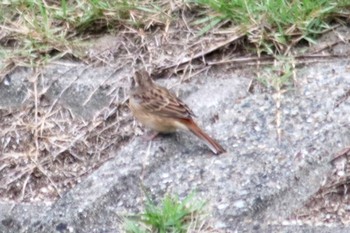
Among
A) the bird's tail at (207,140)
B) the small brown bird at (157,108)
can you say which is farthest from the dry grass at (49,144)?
the bird's tail at (207,140)

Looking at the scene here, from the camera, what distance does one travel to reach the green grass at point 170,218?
4883 millimetres

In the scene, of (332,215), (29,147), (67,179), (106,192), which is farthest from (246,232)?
(29,147)

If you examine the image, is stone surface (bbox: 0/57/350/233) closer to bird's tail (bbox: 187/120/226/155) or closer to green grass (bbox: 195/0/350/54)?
bird's tail (bbox: 187/120/226/155)

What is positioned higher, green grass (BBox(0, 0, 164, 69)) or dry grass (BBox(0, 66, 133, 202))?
green grass (BBox(0, 0, 164, 69))

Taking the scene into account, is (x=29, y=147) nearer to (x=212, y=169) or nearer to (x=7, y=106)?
(x=7, y=106)

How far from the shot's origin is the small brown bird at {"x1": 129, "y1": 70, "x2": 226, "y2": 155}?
5633 mm

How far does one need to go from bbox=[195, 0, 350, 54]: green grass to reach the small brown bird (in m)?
0.66

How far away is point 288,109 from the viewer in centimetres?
568

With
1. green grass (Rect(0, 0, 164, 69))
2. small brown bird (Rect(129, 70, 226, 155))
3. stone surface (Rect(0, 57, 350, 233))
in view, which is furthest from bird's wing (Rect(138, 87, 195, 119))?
green grass (Rect(0, 0, 164, 69))

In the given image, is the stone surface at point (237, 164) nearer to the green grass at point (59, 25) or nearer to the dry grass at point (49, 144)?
the dry grass at point (49, 144)

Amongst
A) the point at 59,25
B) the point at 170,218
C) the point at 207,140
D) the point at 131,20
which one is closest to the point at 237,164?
the point at 207,140

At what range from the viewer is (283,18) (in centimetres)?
615

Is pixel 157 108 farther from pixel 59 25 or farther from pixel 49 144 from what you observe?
pixel 59 25

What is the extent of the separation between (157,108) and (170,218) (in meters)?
1.01
